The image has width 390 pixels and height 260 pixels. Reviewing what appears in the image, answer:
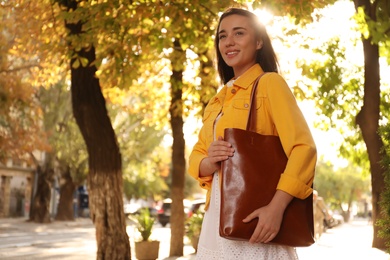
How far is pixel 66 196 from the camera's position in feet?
164

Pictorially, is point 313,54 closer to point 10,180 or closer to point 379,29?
point 379,29

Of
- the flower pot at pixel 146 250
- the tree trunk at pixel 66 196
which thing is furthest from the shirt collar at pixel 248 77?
the tree trunk at pixel 66 196

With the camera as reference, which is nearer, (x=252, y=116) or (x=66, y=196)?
(x=252, y=116)

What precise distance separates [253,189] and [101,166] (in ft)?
28.4

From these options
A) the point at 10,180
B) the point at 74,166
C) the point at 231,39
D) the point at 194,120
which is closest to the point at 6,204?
the point at 10,180

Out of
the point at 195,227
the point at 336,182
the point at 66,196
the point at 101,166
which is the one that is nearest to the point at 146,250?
the point at 195,227

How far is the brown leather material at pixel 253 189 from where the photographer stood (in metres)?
2.67

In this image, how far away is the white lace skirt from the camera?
2.77 m

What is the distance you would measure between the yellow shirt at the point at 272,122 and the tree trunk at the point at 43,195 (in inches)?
1639

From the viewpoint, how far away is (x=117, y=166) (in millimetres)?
11320

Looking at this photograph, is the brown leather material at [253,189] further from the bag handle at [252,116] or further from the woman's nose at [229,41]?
the woman's nose at [229,41]

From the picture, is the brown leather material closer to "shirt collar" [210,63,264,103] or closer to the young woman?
the young woman

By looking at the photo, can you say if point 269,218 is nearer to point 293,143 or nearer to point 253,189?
point 253,189

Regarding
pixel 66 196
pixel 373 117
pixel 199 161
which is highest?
pixel 373 117
